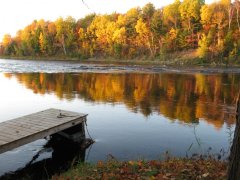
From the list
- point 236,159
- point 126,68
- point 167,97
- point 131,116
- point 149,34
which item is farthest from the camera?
point 149,34

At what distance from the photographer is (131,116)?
18594mm

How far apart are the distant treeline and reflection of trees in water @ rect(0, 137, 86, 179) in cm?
5503

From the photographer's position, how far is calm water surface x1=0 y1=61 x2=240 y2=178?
12344mm

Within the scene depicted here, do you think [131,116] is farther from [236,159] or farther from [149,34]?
[149,34]

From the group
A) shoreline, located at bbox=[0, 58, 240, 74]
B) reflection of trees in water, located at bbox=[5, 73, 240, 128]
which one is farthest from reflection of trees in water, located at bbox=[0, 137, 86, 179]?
shoreline, located at bbox=[0, 58, 240, 74]

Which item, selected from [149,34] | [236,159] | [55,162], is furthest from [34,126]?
[149,34]

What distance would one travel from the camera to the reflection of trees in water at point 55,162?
10.3 m

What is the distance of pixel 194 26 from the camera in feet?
275

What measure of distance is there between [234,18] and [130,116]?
217 feet

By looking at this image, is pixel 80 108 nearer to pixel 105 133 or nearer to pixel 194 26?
pixel 105 133

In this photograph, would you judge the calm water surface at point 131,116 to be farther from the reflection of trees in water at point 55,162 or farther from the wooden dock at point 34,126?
the wooden dock at point 34,126

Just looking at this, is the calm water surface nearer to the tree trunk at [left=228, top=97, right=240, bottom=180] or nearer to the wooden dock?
the wooden dock

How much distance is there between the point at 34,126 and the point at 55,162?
1.56 metres

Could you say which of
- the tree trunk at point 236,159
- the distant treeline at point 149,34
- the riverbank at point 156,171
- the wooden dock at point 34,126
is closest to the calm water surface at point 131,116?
the wooden dock at point 34,126
